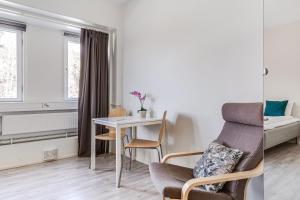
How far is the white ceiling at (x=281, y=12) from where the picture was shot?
4.28 ft

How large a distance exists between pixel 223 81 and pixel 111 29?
7.45 feet

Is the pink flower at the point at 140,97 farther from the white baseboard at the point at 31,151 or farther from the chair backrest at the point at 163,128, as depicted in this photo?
the white baseboard at the point at 31,151

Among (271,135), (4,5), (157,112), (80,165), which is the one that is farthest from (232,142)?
(4,5)

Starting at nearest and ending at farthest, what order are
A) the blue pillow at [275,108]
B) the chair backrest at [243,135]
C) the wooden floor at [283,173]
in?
the wooden floor at [283,173] < the blue pillow at [275,108] < the chair backrest at [243,135]

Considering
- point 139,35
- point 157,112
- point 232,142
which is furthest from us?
point 139,35

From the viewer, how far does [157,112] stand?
326cm

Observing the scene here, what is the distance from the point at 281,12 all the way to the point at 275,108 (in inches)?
24.6

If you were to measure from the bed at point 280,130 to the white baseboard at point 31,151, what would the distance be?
3.01 meters

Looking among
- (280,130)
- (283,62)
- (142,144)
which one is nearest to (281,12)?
(283,62)

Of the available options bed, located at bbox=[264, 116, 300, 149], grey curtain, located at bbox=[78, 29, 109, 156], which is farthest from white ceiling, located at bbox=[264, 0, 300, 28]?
grey curtain, located at bbox=[78, 29, 109, 156]

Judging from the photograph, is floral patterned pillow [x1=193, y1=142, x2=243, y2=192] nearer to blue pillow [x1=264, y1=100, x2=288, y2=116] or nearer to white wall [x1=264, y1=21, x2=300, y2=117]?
blue pillow [x1=264, y1=100, x2=288, y2=116]

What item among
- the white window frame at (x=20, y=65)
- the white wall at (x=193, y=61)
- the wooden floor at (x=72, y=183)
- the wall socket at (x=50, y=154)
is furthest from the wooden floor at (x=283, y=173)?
the white window frame at (x=20, y=65)

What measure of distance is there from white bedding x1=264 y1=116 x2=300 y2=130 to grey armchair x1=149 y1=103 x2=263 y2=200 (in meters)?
0.13

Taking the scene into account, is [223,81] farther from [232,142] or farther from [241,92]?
[232,142]
